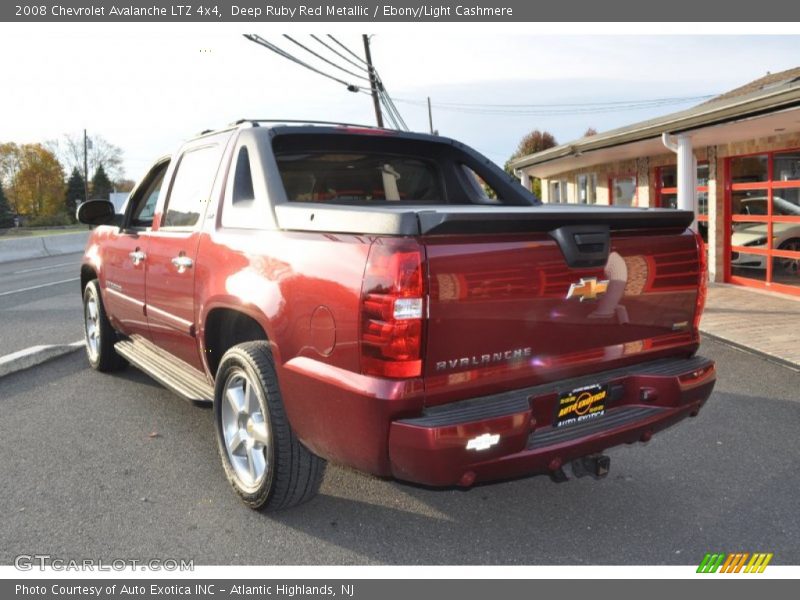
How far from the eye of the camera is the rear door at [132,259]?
16.4 feet

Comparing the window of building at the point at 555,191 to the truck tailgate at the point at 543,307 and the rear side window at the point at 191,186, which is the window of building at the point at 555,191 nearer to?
the rear side window at the point at 191,186

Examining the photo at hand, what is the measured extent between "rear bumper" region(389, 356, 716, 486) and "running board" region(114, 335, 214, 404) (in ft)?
5.67

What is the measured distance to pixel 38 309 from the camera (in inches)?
437

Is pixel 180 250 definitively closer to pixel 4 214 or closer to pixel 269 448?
pixel 269 448

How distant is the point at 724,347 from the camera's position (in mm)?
7586

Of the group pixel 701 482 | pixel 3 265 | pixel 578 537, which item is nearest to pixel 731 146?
pixel 701 482

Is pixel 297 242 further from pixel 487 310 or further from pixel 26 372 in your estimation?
pixel 26 372

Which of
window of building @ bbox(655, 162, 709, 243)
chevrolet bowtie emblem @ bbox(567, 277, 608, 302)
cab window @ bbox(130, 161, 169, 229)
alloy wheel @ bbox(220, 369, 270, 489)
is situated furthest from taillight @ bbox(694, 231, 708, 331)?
window of building @ bbox(655, 162, 709, 243)

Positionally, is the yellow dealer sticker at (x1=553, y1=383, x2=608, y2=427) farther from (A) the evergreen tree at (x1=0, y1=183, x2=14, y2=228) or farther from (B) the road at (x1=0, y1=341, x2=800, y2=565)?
(A) the evergreen tree at (x1=0, y1=183, x2=14, y2=228)

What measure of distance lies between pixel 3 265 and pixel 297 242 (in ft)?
77.3

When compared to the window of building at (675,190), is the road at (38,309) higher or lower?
lower

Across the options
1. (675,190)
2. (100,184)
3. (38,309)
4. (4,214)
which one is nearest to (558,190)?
(675,190)

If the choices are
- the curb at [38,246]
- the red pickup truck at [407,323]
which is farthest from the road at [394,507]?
the curb at [38,246]

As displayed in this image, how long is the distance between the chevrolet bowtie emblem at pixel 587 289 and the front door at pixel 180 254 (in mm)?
2155
